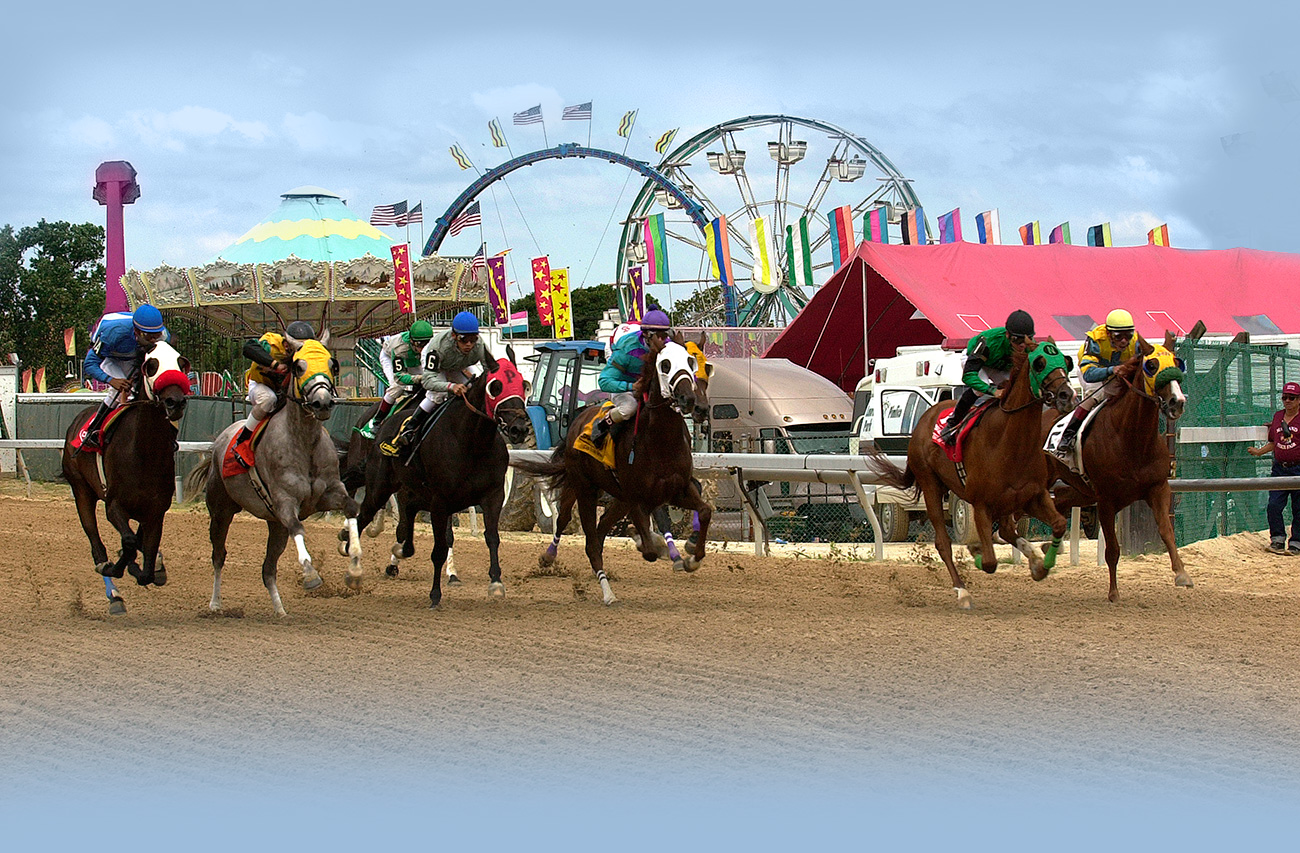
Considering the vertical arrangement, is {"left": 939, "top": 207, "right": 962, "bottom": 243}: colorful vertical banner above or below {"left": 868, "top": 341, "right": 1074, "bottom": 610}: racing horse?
above

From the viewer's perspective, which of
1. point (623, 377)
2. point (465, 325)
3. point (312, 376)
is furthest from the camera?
point (623, 377)

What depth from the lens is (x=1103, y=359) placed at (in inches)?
458

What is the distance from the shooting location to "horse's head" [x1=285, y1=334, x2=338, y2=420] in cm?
998

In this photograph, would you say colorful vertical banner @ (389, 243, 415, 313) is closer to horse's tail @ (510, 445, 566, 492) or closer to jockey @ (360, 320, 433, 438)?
jockey @ (360, 320, 433, 438)

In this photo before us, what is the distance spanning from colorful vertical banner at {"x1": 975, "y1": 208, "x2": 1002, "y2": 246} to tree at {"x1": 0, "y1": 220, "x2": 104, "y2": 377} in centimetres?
3039

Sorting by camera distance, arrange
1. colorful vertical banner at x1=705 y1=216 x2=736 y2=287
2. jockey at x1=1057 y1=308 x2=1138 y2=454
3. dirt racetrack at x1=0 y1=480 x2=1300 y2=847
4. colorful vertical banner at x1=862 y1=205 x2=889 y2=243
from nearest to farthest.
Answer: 1. dirt racetrack at x1=0 y1=480 x2=1300 y2=847
2. jockey at x1=1057 y1=308 x2=1138 y2=454
3. colorful vertical banner at x1=862 y1=205 x2=889 y2=243
4. colorful vertical banner at x1=705 y1=216 x2=736 y2=287

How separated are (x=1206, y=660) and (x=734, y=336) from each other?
22797mm

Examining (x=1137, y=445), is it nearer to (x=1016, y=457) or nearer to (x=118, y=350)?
(x=1016, y=457)

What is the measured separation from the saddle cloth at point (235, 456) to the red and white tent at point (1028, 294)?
14570 mm

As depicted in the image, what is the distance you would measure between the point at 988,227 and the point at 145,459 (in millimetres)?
33788

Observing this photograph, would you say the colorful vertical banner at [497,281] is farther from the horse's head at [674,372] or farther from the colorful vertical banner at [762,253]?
the horse's head at [674,372]

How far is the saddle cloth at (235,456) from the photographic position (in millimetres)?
10656

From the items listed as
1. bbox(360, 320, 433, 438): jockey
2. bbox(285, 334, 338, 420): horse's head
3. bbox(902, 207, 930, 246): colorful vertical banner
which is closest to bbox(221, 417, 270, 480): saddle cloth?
bbox(285, 334, 338, 420): horse's head

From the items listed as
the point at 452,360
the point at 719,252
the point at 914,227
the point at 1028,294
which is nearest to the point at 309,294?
the point at 719,252
